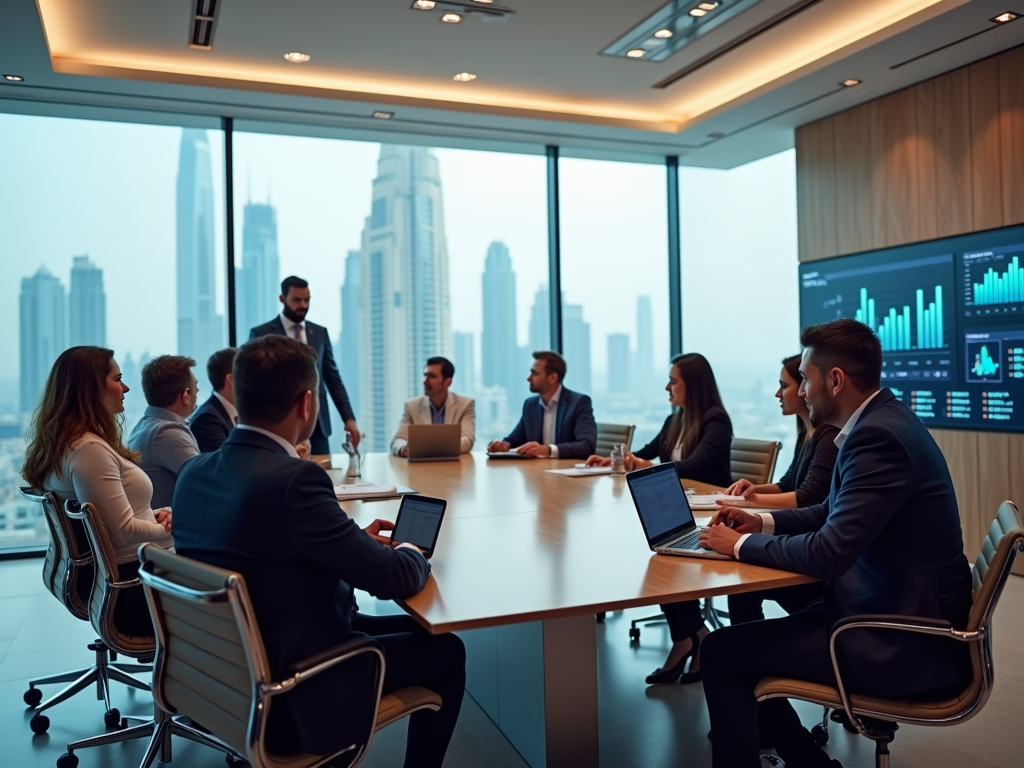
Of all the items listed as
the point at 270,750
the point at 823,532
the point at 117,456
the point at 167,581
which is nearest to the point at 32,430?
the point at 117,456

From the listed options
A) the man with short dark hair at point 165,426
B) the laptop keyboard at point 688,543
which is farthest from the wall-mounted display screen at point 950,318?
the man with short dark hair at point 165,426

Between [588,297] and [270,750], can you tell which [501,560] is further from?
[588,297]

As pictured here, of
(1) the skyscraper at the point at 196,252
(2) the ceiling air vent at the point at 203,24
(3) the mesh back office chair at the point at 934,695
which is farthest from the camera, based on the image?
(1) the skyscraper at the point at 196,252

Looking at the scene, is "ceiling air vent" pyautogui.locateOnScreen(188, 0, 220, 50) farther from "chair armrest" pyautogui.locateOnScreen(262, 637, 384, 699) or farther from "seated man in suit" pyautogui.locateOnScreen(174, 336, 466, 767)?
"chair armrest" pyautogui.locateOnScreen(262, 637, 384, 699)

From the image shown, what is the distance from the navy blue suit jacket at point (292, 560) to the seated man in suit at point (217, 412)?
80.0 inches

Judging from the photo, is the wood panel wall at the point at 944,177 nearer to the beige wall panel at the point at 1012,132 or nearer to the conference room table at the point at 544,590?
the beige wall panel at the point at 1012,132

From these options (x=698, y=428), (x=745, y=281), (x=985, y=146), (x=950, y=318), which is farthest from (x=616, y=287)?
(x=698, y=428)

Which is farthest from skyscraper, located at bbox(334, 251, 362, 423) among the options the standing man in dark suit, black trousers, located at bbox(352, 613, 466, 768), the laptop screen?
black trousers, located at bbox(352, 613, 466, 768)

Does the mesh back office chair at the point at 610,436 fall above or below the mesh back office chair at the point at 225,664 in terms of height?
above

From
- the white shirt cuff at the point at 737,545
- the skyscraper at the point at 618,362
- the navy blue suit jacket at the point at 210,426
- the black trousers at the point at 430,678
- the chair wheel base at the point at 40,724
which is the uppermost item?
the skyscraper at the point at 618,362

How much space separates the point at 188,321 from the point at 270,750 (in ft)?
17.8

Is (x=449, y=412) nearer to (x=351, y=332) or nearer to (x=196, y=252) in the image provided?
(x=351, y=332)

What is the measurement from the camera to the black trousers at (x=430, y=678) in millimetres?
2271

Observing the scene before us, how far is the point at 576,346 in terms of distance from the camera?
816 cm
